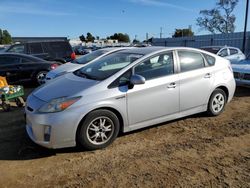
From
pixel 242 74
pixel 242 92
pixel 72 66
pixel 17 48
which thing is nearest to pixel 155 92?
pixel 72 66

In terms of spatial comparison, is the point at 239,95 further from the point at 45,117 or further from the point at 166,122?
the point at 45,117

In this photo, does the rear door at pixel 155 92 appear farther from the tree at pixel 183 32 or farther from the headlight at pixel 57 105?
the tree at pixel 183 32

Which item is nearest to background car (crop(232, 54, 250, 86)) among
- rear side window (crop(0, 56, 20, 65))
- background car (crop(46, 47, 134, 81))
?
background car (crop(46, 47, 134, 81))

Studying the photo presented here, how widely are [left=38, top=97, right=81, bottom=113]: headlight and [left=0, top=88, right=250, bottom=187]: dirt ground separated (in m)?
0.73

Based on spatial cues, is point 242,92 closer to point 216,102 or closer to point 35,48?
point 216,102

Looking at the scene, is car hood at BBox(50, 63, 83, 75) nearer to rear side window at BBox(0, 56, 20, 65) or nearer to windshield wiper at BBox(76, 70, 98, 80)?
rear side window at BBox(0, 56, 20, 65)

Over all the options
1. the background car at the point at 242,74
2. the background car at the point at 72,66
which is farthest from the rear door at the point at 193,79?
the background car at the point at 72,66

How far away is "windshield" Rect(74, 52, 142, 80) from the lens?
4.71 metres

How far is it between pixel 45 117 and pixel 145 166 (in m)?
1.59

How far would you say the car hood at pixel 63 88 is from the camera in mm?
4227

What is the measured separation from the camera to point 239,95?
27.2 ft

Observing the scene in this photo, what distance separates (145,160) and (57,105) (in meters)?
1.51

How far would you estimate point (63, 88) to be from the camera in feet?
14.6

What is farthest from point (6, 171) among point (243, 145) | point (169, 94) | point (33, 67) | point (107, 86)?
point (33, 67)
